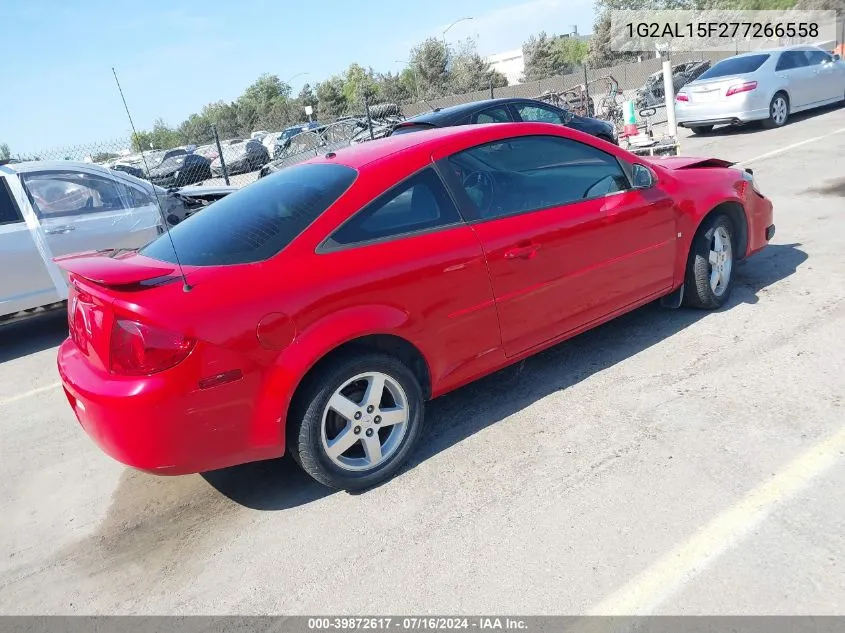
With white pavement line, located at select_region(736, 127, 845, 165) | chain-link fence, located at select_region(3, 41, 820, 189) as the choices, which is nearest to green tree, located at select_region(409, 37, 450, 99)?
chain-link fence, located at select_region(3, 41, 820, 189)

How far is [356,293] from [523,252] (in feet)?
3.33

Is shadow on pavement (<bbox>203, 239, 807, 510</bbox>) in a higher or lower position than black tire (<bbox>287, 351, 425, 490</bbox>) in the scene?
lower

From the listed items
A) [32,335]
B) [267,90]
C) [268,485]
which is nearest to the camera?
[268,485]

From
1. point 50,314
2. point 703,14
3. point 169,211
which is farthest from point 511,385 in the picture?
point 703,14

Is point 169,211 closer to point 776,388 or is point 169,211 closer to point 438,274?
point 438,274

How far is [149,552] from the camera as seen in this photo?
299 cm

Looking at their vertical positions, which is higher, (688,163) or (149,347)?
(149,347)

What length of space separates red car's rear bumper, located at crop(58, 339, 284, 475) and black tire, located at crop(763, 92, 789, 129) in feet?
45.0

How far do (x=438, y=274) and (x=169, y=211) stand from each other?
4.91m

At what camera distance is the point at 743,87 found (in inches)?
511

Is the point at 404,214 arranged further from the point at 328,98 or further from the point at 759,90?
the point at 328,98

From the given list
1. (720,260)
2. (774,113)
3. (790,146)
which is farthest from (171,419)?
(774,113)

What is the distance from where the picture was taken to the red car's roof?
3.51m

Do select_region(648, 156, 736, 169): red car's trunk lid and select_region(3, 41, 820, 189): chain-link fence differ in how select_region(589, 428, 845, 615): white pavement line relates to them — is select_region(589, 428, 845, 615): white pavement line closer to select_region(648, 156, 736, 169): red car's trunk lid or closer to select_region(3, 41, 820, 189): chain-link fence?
select_region(648, 156, 736, 169): red car's trunk lid
